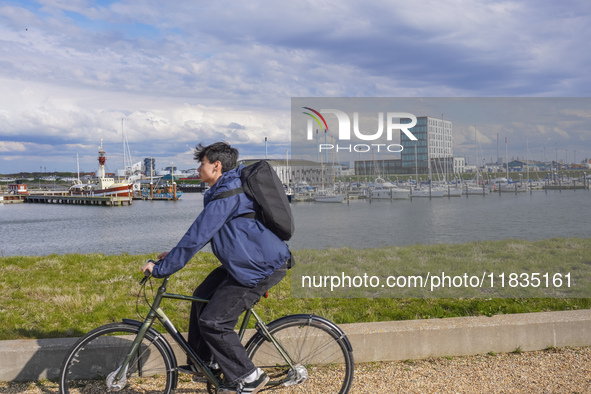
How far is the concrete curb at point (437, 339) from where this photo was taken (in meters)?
4.71

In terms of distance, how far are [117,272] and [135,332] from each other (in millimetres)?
5436

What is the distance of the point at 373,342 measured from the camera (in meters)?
5.04

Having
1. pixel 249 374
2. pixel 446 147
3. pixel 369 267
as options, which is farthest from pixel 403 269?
pixel 249 374

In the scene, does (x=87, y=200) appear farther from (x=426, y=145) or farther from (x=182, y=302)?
(x=182, y=302)

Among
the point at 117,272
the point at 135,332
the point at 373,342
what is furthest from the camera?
the point at 117,272

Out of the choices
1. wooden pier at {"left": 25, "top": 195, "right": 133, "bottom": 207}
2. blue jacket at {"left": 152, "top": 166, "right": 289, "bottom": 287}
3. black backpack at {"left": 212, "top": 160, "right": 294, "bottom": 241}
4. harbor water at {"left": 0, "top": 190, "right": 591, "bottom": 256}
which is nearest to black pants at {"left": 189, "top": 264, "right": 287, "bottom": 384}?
blue jacket at {"left": 152, "top": 166, "right": 289, "bottom": 287}

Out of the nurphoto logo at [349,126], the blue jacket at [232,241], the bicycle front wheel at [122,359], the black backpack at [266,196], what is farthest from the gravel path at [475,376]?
the nurphoto logo at [349,126]

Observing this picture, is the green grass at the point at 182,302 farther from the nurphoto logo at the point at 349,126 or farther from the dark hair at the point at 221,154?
the dark hair at the point at 221,154

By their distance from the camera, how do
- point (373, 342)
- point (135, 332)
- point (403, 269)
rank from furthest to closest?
point (403, 269) → point (373, 342) → point (135, 332)

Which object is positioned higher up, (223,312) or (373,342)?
(223,312)

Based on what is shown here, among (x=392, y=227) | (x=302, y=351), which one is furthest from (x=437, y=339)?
(x=392, y=227)

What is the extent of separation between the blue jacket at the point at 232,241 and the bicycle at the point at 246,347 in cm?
38

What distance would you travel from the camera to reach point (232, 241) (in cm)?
364

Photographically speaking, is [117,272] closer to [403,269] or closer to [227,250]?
[403,269]
